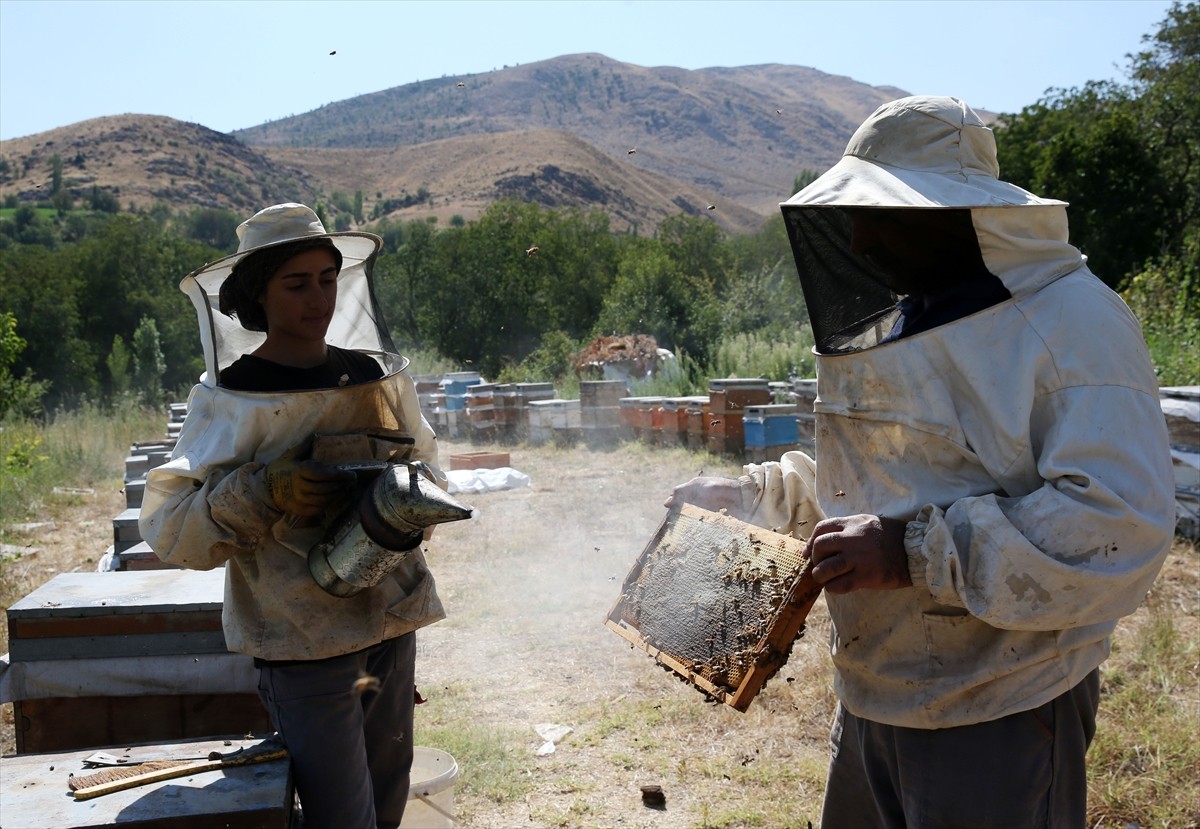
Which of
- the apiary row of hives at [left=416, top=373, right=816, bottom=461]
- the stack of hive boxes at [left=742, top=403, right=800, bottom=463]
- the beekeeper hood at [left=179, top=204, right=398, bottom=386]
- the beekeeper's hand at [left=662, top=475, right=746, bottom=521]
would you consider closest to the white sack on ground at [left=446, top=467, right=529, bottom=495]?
the apiary row of hives at [left=416, top=373, right=816, bottom=461]

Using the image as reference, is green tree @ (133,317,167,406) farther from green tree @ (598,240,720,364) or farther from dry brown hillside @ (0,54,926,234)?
dry brown hillside @ (0,54,926,234)

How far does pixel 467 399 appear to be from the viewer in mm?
13984

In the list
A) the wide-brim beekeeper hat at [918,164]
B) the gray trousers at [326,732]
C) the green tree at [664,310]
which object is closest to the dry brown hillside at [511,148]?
the green tree at [664,310]

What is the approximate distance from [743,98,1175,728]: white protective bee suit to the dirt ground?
198 centimetres

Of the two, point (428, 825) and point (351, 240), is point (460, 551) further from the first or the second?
point (351, 240)

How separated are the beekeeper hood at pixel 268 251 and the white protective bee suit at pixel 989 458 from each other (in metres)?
1.28

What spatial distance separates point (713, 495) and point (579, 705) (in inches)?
100

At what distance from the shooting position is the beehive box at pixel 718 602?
1.97 m

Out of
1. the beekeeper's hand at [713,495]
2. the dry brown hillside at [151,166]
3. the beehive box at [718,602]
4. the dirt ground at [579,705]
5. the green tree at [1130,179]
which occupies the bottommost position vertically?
the dirt ground at [579,705]

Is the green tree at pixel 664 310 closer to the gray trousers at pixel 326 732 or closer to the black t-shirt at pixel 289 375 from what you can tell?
the black t-shirt at pixel 289 375

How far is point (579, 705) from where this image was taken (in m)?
4.71

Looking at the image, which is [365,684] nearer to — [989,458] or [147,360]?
[989,458]

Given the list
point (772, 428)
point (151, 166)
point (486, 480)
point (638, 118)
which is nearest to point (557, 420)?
point (486, 480)

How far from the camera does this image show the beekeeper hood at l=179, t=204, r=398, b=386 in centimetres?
240
